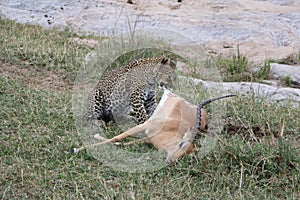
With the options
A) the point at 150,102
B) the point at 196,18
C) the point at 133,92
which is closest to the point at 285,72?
the point at 150,102

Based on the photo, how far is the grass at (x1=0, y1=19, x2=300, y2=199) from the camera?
423 cm

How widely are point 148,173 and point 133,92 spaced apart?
3.87 ft

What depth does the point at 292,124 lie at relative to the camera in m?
5.47

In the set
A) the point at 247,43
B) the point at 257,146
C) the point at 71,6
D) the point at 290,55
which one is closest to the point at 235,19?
the point at 247,43

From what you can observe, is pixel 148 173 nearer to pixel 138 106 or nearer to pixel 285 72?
pixel 138 106

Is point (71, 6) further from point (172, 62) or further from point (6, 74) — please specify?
point (172, 62)

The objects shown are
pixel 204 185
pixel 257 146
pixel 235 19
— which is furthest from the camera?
pixel 235 19

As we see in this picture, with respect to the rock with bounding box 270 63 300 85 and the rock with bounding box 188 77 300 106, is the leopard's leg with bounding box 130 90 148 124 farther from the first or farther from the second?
the rock with bounding box 270 63 300 85

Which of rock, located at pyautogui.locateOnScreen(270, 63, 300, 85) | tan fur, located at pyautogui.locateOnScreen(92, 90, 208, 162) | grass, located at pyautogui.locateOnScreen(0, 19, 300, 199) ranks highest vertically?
tan fur, located at pyautogui.locateOnScreen(92, 90, 208, 162)

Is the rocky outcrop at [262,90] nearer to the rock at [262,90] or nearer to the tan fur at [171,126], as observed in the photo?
the rock at [262,90]

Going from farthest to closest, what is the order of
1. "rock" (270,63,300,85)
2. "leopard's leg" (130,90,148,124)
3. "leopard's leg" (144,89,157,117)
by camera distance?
"rock" (270,63,300,85) → "leopard's leg" (144,89,157,117) → "leopard's leg" (130,90,148,124)

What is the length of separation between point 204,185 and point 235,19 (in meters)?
5.72

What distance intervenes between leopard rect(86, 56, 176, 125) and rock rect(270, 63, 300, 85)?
234 cm

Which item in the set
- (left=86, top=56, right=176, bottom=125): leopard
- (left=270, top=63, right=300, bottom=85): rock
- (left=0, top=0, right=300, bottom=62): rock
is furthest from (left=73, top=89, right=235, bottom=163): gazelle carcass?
(left=0, top=0, right=300, bottom=62): rock
